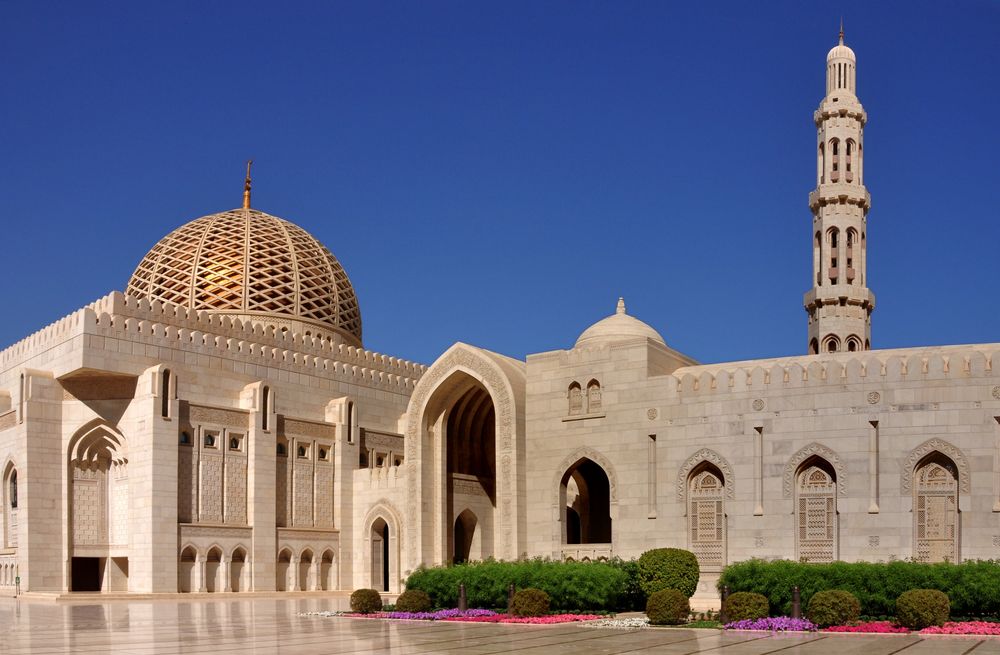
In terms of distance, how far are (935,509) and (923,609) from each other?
7.02 metres

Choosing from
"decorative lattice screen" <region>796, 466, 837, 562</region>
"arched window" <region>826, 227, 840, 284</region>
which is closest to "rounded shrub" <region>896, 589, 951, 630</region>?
"decorative lattice screen" <region>796, 466, 837, 562</region>

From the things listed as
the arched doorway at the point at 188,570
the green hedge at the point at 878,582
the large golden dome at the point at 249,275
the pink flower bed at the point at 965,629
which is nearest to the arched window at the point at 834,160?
the large golden dome at the point at 249,275

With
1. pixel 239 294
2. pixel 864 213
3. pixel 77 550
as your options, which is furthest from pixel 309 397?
pixel 864 213

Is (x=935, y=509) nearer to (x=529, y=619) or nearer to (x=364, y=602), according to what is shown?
(x=529, y=619)

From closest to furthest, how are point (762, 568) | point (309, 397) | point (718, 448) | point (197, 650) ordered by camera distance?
point (197, 650) → point (762, 568) → point (718, 448) → point (309, 397)

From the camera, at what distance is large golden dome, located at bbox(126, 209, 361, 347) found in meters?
34.2

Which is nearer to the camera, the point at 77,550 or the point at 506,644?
the point at 506,644

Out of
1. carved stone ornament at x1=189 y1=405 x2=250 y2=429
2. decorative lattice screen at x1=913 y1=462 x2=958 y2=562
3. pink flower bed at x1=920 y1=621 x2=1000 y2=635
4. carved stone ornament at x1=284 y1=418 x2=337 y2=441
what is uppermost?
carved stone ornament at x1=189 y1=405 x2=250 y2=429

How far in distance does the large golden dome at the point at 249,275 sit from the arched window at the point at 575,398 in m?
11.0

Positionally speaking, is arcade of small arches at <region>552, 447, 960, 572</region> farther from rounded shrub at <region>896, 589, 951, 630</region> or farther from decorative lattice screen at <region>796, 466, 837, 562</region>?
rounded shrub at <region>896, 589, 951, 630</region>

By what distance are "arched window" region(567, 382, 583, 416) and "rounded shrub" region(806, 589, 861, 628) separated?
33.9 ft

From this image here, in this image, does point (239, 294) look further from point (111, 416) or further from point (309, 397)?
point (111, 416)

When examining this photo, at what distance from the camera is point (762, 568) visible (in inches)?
743

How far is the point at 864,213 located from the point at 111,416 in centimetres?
2055
